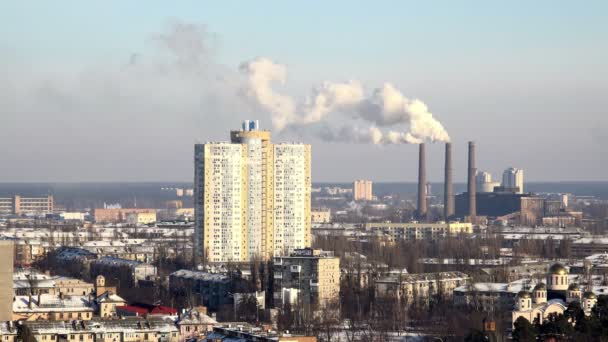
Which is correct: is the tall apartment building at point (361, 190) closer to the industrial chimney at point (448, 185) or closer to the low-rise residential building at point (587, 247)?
the industrial chimney at point (448, 185)

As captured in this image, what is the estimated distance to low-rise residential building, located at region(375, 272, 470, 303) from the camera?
150ft

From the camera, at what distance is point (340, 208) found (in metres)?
127

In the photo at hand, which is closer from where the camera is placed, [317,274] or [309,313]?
[309,313]

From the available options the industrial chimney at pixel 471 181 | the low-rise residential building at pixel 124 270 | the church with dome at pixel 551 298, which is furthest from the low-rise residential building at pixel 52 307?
the industrial chimney at pixel 471 181

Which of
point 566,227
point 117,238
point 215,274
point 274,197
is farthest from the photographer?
point 566,227

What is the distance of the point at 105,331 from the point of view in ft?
112

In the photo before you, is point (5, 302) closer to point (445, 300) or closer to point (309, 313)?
point (309, 313)

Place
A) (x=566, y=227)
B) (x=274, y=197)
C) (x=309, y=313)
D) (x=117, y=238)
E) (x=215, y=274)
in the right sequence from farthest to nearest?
(x=566, y=227) < (x=117, y=238) < (x=274, y=197) < (x=215, y=274) < (x=309, y=313)

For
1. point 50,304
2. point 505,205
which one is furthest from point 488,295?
point 505,205

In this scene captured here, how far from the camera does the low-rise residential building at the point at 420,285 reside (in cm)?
4562

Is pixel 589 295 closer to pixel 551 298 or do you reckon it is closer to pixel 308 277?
pixel 551 298

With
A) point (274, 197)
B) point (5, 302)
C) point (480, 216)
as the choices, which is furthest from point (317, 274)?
point (480, 216)

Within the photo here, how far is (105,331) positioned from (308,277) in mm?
12053

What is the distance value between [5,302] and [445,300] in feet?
43.0
